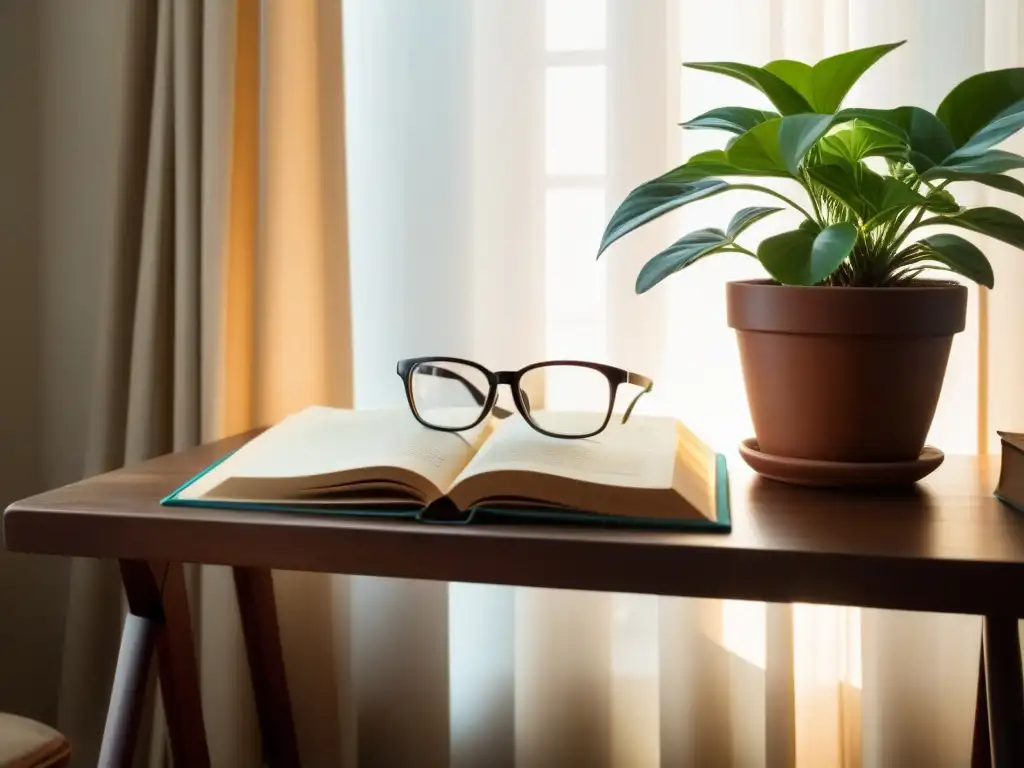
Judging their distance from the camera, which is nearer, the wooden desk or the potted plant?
the wooden desk

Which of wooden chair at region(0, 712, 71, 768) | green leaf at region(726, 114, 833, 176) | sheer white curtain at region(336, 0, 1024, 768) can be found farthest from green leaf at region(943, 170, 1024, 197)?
wooden chair at region(0, 712, 71, 768)

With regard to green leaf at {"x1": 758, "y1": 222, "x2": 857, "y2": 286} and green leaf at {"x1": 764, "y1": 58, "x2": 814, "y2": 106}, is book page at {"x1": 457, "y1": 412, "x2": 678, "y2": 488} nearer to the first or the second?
green leaf at {"x1": 758, "y1": 222, "x2": 857, "y2": 286}

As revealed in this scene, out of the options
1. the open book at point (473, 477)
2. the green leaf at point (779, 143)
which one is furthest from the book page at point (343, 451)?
the green leaf at point (779, 143)

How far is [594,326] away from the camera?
1.28 meters

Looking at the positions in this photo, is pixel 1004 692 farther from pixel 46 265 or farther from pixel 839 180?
pixel 46 265

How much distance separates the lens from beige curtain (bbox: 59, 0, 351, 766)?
49.9 inches

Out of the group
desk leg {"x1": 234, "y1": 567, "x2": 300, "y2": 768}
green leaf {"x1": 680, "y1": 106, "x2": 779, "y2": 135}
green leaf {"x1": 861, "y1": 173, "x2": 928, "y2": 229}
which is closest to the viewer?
green leaf {"x1": 861, "y1": 173, "x2": 928, "y2": 229}

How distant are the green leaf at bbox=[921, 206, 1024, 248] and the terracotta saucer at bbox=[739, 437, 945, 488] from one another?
7.5 inches

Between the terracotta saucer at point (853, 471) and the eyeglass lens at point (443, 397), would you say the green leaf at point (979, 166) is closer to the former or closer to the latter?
the terracotta saucer at point (853, 471)

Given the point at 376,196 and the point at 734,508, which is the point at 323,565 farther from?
the point at 376,196

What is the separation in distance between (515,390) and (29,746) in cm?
57

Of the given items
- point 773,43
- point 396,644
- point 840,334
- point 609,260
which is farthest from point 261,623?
point 773,43

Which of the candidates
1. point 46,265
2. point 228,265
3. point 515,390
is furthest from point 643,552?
point 46,265

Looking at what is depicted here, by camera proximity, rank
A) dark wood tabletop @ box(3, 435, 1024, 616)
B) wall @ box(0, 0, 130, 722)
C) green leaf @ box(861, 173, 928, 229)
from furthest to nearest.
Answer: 1. wall @ box(0, 0, 130, 722)
2. green leaf @ box(861, 173, 928, 229)
3. dark wood tabletop @ box(3, 435, 1024, 616)
